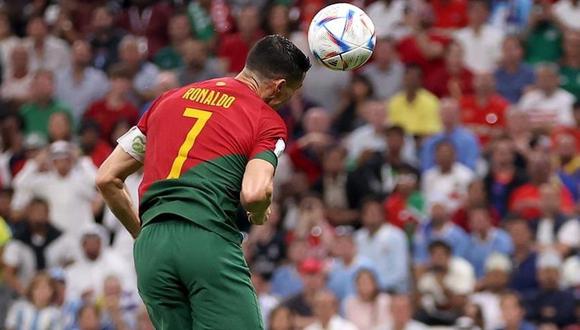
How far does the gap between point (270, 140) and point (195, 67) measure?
35.5ft

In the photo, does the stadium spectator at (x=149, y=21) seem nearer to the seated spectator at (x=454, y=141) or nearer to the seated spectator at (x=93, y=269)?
the seated spectator at (x=93, y=269)

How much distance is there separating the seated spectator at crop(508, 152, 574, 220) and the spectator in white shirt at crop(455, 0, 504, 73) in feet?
8.97

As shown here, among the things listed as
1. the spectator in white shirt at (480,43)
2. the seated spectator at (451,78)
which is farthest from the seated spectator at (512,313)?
the spectator in white shirt at (480,43)

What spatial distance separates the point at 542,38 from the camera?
1764 centimetres

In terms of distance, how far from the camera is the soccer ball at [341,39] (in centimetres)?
724

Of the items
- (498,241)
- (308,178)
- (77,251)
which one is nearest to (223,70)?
(308,178)

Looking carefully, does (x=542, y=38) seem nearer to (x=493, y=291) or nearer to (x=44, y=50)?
(x=493, y=291)

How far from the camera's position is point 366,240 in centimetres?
1478

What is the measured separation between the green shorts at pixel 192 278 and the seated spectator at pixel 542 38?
11.6 m

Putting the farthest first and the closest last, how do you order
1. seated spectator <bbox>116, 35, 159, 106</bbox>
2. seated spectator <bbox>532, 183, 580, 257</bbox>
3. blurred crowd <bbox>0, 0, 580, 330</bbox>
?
seated spectator <bbox>116, 35, 159, 106</bbox>, seated spectator <bbox>532, 183, 580, 257</bbox>, blurred crowd <bbox>0, 0, 580, 330</bbox>

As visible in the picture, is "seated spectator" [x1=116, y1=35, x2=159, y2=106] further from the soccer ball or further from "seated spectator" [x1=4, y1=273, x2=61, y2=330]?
the soccer ball

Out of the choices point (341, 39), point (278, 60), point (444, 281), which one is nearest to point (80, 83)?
point (444, 281)

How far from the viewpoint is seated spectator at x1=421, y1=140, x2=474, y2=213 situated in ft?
49.8

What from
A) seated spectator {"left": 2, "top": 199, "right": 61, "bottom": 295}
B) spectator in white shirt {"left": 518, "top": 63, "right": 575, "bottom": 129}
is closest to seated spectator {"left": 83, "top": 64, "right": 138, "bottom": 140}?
seated spectator {"left": 2, "top": 199, "right": 61, "bottom": 295}
